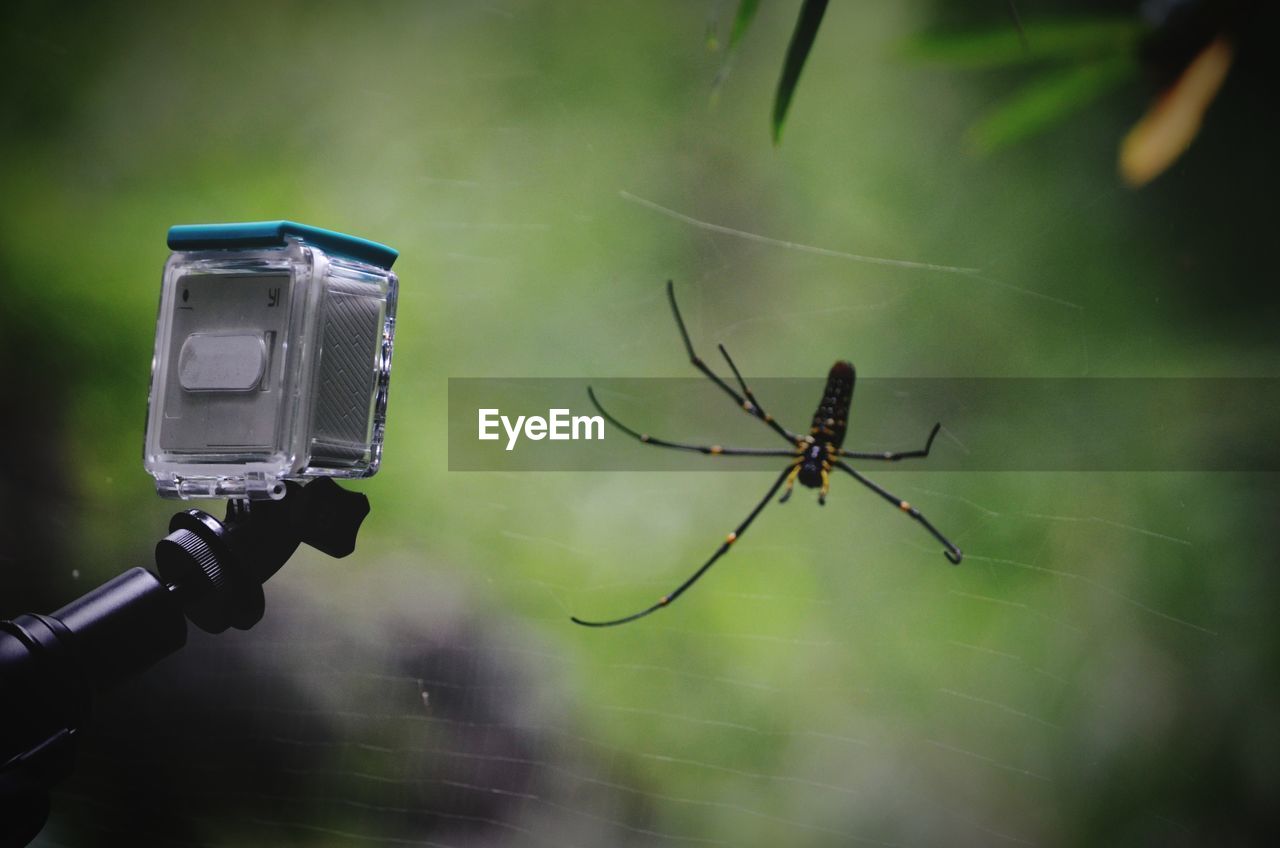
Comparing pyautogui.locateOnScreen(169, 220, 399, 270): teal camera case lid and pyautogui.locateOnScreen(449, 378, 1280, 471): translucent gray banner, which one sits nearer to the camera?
pyautogui.locateOnScreen(169, 220, 399, 270): teal camera case lid

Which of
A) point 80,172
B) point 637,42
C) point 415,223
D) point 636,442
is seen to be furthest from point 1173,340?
point 80,172

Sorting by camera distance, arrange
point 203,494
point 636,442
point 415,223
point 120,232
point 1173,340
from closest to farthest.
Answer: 1. point 203,494
2. point 1173,340
3. point 636,442
4. point 415,223
5. point 120,232

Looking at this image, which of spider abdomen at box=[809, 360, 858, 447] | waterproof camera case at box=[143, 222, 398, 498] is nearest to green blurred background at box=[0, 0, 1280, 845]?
spider abdomen at box=[809, 360, 858, 447]

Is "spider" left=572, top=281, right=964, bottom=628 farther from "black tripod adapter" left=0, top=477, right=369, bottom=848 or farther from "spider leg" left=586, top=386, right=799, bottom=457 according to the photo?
"black tripod adapter" left=0, top=477, right=369, bottom=848

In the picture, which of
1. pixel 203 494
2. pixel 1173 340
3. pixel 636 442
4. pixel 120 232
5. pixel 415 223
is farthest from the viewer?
pixel 120 232

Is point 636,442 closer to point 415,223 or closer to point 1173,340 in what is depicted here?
point 415,223

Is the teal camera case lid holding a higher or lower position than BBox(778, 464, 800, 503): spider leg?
higher
